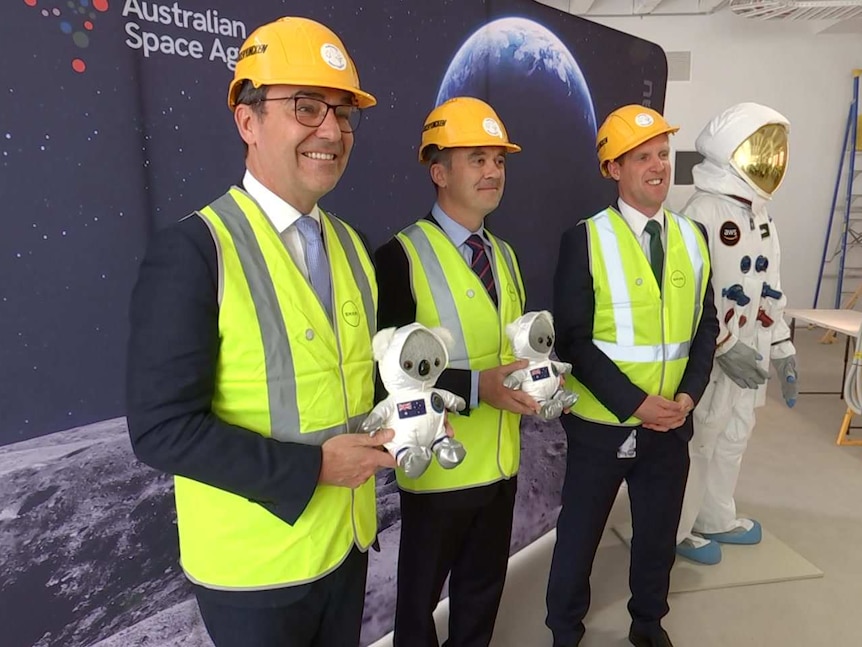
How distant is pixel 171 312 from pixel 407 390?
460mm

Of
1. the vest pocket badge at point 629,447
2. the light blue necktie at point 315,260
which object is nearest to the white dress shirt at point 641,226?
the vest pocket badge at point 629,447

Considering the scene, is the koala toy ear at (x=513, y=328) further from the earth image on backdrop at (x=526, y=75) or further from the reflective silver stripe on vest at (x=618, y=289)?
the earth image on backdrop at (x=526, y=75)

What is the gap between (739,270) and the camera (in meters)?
2.60

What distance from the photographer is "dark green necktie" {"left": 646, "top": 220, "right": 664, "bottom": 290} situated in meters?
2.05

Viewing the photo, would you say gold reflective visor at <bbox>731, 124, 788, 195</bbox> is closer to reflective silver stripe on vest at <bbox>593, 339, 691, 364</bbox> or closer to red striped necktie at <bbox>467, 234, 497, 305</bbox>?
reflective silver stripe on vest at <bbox>593, 339, 691, 364</bbox>

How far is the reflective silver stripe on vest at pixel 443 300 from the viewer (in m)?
1.67

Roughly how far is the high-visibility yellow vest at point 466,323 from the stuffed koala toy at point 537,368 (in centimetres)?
14

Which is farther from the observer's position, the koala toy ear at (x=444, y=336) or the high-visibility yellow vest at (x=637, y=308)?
the high-visibility yellow vest at (x=637, y=308)

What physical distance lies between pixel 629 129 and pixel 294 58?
133cm

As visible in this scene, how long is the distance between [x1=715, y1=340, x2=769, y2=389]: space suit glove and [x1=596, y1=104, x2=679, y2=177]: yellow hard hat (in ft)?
3.16

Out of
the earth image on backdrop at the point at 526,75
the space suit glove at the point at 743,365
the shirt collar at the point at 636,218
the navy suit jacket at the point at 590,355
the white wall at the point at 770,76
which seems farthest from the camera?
the white wall at the point at 770,76

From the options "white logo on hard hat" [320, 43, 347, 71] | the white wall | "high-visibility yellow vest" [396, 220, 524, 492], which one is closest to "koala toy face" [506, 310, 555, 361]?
"high-visibility yellow vest" [396, 220, 524, 492]

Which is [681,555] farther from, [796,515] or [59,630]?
[59,630]

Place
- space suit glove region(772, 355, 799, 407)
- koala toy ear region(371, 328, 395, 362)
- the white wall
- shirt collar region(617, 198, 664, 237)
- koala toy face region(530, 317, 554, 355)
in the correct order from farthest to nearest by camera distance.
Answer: the white wall < space suit glove region(772, 355, 799, 407) < shirt collar region(617, 198, 664, 237) < koala toy face region(530, 317, 554, 355) < koala toy ear region(371, 328, 395, 362)
